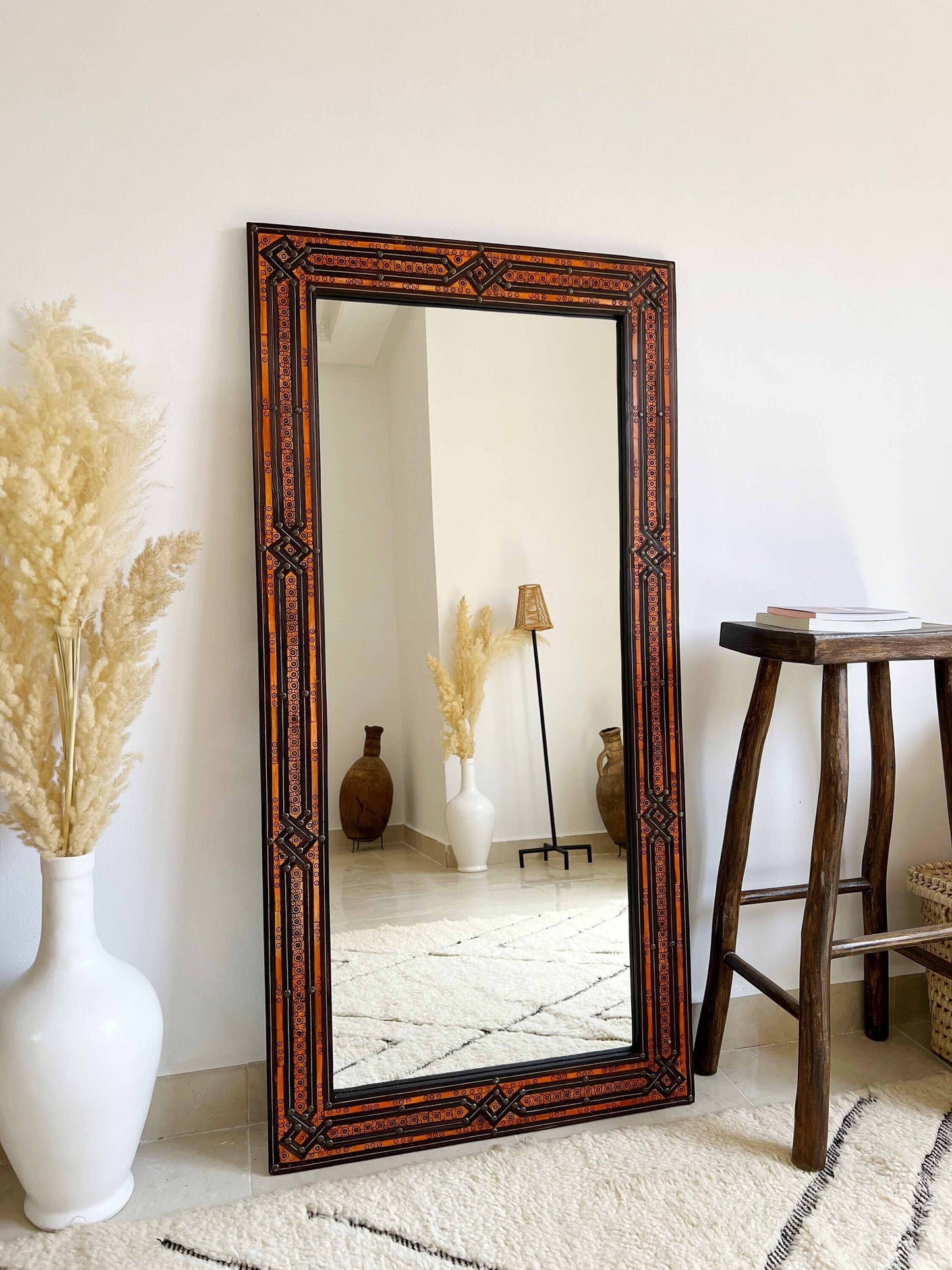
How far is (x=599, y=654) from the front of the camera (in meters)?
1.89

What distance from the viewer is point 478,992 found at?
179cm

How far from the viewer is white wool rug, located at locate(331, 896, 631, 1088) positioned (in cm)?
173

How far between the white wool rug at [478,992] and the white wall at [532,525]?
0.68 ft

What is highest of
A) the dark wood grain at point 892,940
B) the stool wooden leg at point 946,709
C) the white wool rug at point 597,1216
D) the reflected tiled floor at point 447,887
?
the stool wooden leg at point 946,709

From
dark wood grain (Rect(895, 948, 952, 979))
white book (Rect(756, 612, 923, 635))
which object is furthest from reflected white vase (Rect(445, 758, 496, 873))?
dark wood grain (Rect(895, 948, 952, 979))

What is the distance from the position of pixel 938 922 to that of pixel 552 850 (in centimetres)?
93

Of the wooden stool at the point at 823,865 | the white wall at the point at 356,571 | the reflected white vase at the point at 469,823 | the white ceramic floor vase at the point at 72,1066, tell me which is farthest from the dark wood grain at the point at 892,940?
the white ceramic floor vase at the point at 72,1066

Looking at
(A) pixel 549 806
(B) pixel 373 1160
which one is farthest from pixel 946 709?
(B) pixel 373 1160

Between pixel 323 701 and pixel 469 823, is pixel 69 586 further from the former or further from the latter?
pixel 469 823

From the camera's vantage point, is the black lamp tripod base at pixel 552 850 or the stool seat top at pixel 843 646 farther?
the black lamp tripod base at pixel 552 850

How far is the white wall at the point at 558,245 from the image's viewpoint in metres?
1.69

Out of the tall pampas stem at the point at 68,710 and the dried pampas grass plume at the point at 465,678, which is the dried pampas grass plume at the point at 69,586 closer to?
the tall pampas stem at the point at 68,710

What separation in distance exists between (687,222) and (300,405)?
98cm

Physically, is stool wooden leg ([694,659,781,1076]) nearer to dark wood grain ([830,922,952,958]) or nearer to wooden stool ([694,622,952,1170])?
wooden stool ([694,622,952,1170])
